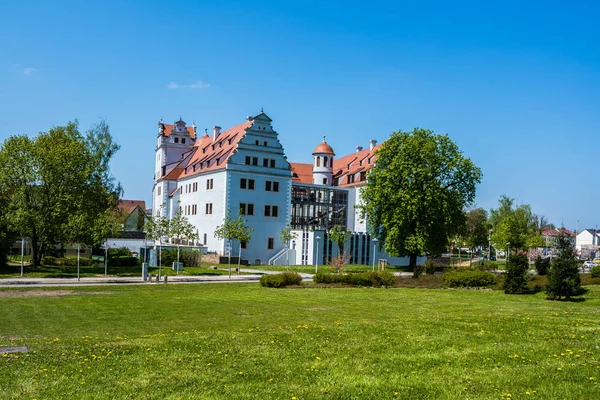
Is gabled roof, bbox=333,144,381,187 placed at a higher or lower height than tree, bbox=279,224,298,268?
higher

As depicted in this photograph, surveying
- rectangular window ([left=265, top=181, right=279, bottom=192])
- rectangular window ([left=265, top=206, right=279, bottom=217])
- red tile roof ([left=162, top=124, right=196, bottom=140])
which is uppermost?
red tile roof ([left=162, top=124, right=196, bottom=140])

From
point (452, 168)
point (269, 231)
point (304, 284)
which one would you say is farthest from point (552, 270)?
point (269, 231)

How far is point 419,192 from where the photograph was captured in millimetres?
49875

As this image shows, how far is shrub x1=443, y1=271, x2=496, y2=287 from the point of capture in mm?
32812

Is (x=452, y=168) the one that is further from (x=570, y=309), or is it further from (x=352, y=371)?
(x=352, y=371)

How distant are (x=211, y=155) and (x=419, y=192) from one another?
101ft

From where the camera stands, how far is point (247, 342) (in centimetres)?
1353

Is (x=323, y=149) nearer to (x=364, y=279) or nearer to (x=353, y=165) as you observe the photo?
(x=353, y=165)

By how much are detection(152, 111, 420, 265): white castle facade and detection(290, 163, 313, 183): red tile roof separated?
306 inches

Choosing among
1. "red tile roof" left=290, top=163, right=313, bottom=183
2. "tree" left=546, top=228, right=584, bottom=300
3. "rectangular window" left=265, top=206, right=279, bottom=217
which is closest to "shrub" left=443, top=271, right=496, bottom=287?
"tree" left=546, top=228, right=584, bottom=300

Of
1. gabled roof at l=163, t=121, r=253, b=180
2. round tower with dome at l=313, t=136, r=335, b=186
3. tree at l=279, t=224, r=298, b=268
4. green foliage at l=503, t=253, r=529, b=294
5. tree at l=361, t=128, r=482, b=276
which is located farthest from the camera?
round tower with dome at l=313, t=136, r=335, b=186

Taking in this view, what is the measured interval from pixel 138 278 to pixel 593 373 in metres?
34.0

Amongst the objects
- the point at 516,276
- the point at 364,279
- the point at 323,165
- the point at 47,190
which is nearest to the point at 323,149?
the point at 323,165

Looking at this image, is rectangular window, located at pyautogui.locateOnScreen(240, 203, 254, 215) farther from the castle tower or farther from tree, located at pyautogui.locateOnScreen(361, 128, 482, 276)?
the castle tower
